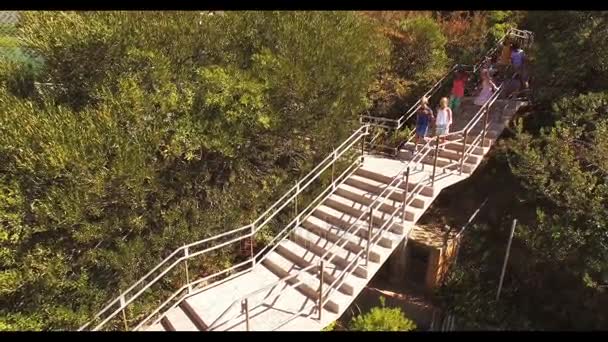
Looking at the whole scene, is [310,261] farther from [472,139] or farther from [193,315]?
[472,139]

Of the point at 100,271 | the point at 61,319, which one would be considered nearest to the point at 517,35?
the point at 100,271

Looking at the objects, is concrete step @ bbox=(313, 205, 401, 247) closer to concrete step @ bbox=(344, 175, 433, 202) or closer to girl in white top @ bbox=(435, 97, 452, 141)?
concrete step @ bbox=(344, 175, 433, 202)

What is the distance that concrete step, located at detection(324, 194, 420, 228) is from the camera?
7844mm

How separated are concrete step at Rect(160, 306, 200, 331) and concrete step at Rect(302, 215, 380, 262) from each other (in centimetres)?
271

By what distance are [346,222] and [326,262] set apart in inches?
39.9

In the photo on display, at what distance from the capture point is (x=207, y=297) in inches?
282

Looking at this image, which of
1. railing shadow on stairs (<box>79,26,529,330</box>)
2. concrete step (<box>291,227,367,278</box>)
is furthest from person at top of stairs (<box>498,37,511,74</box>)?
concrete step (<box>291,227,367,278</box>)

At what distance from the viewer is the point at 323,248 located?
7.80 metres

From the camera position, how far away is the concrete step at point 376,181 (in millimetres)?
8234

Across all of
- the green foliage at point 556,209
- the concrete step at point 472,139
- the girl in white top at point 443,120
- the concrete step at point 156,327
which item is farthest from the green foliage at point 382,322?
the concrete step at point 472,139

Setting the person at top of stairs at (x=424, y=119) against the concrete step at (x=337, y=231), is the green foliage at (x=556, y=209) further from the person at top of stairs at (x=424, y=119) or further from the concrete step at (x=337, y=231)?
the concrete step at (x=337, y=231)

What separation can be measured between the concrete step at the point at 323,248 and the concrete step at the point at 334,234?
8 centimetres

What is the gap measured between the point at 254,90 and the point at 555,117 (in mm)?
6566

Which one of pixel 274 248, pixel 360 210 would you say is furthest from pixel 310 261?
pixel 360 210
